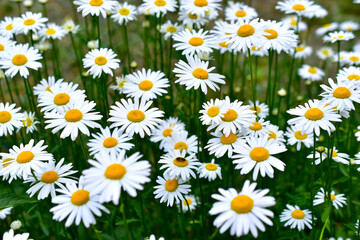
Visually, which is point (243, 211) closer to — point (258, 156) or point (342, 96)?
point (258, 156)

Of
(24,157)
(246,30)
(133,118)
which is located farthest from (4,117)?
(246,30)

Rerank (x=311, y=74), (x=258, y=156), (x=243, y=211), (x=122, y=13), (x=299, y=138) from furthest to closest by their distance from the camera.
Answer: (x=311, y=74), (x=122, y=13), (x=299, y=138), (x=258, y=156), (x=243, y=211)

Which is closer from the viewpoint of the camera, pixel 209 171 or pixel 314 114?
pixel 314 114

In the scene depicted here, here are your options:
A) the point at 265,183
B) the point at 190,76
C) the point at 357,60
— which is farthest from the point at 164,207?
the point at 357,60

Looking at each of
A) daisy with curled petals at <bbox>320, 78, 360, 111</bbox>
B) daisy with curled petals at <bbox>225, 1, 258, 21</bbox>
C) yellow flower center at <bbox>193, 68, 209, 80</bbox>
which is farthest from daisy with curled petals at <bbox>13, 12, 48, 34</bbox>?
daisy with curled petals at <bbox>320, 78, 360, 111</bbox>

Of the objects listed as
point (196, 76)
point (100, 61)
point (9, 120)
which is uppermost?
point (100, 61)

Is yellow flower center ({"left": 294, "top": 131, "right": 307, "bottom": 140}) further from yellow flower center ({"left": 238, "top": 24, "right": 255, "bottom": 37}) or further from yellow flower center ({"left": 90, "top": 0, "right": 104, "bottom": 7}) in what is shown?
yellow flower center ({"left": 90, "top": 0, "right": 104, "bottom": 7})

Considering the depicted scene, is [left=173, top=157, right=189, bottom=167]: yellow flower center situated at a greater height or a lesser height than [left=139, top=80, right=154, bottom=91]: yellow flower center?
lesser

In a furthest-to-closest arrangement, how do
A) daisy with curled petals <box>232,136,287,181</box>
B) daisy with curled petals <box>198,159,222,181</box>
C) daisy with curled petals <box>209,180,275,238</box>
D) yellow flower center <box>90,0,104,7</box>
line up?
yellow flower center <box>90,0,104,7</box>
daisy with curled petals <box>198,159,222,181</box>
daisy with curled petals <box>232,136,287,181</box>
daisy with curled petals <box>209,180,275,238</box>
